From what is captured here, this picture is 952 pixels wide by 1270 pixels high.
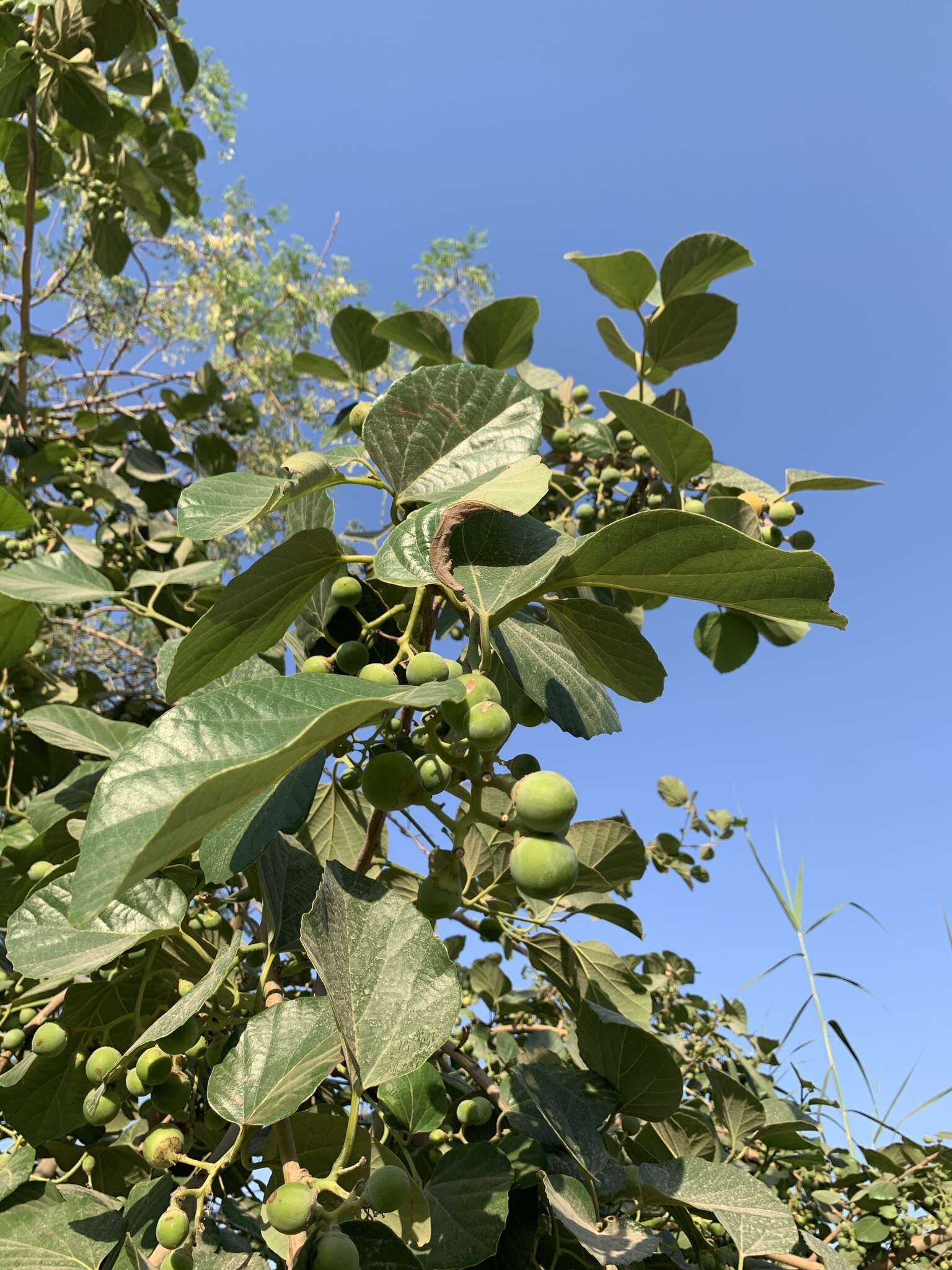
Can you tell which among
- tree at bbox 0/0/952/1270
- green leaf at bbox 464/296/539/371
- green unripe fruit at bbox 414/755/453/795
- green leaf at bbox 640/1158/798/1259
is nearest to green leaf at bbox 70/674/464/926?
tree at bbox 0/0/952/1270

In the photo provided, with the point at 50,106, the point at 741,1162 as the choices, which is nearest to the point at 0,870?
the point at 741,1162

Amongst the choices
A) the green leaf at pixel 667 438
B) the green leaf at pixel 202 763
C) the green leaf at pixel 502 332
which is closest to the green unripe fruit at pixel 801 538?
the green leaf at pixel 667 438

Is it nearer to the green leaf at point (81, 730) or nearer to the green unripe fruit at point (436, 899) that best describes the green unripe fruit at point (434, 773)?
the green unripe fruit at point (436, 899)

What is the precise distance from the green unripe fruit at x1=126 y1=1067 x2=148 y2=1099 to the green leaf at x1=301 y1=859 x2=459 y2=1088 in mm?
316

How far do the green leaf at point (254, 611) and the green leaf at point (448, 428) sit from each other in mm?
104

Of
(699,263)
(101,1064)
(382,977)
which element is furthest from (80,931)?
(699,263)

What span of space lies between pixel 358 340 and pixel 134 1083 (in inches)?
60.1

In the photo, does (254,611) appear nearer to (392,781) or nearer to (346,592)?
(346,592)

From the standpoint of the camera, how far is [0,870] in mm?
1402

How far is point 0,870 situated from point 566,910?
100 cm

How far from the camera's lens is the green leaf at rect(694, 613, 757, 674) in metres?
1.63

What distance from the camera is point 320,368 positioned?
6.75 ft

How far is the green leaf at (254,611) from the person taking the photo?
760 millimetres

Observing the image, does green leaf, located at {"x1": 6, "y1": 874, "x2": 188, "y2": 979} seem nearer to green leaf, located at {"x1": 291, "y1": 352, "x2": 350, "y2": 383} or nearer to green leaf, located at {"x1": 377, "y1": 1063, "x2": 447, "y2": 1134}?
green leaf, located at {"x1": 377, "y1": 1063, "x2": 447, "y2": 1134}
